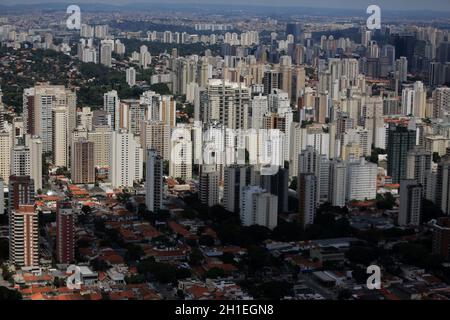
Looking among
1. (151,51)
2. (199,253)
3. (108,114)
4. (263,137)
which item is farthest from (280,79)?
(199,253)

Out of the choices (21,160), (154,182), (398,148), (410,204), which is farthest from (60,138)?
(410,204)

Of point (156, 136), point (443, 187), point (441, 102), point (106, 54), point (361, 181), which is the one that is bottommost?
point (361, 181)

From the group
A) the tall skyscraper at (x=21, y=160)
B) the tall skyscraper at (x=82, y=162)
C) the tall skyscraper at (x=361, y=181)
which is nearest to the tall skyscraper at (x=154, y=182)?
the tall skyscraper at (x=82, y=162)

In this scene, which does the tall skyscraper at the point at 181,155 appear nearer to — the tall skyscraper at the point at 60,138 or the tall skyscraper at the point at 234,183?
the tall skyscraper at the point at 234,183

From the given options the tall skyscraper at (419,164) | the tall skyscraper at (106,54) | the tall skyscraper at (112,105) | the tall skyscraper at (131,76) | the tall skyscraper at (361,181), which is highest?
the tall skyscraper at (106,54)

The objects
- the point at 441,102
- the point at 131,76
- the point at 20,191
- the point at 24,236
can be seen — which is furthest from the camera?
the point at 131,76

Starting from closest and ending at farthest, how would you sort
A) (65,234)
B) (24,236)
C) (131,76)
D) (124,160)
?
(24,236)
(65,234)
(124,160)
(131,76)

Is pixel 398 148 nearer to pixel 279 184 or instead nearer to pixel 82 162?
pixel 279 184
